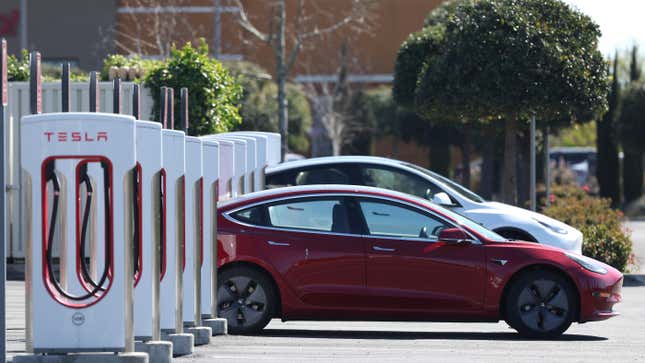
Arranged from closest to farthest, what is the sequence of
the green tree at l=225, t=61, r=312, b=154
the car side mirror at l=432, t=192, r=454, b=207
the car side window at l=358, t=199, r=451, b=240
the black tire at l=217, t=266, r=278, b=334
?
1. the black tire at l=217, t=266, r=278, b=334
2. the car side window at l=358, t=199, r=451, b=240
3. the car side mirror at l=432, t=192, r=454, b=207
4. the green tree at l=225, t=61, r=312, b=154

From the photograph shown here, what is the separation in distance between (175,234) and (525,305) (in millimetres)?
3652

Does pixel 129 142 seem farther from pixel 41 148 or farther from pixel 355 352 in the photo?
pixel 355 352

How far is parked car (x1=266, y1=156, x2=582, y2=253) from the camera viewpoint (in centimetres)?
1697

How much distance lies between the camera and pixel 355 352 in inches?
448

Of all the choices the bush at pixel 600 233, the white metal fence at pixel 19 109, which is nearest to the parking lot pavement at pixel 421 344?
the bush at pixel 600 233

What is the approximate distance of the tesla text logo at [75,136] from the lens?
9086 mm

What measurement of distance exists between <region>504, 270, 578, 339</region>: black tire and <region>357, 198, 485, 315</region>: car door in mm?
320

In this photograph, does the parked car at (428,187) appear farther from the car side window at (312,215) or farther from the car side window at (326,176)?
the car side window at (312,215)

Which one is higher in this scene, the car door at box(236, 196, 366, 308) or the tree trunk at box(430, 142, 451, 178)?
the tree trunk at box(430, 142, 451, 178)

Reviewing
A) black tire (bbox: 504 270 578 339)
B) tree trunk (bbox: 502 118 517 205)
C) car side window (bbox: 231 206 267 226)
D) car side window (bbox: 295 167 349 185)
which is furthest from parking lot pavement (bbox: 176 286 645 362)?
tree trunk (bbox: 502 118 517 205)

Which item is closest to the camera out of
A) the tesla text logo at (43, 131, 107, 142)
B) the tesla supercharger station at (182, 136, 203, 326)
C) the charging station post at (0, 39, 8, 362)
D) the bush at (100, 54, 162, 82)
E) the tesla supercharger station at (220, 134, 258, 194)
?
the charging station post at (0, 39, 8, 362)

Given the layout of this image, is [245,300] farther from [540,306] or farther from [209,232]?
[540,306]

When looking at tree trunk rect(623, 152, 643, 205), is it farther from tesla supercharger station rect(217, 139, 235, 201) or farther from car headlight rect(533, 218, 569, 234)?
tesla supercharger station rect(217, 139, 235, 201)

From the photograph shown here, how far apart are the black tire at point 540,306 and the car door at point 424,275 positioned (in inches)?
12.6
